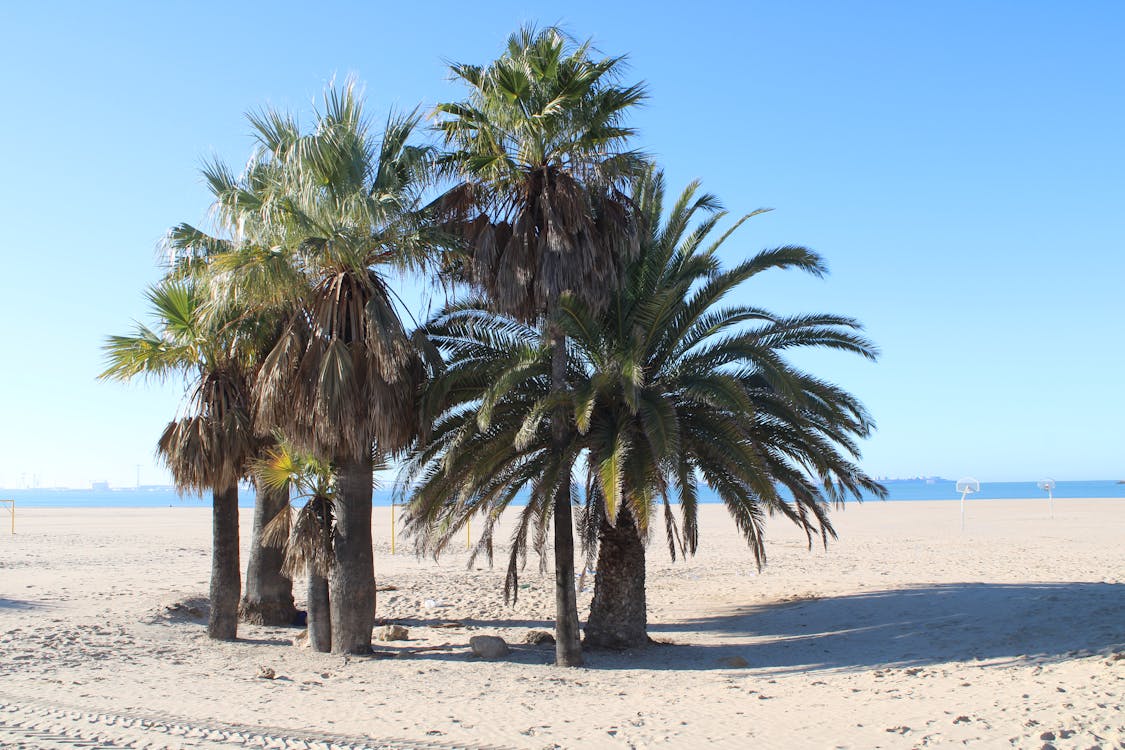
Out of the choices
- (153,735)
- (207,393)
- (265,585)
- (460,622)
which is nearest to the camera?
(153,735)

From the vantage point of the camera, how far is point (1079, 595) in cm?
1442

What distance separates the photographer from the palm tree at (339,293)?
1154 cm

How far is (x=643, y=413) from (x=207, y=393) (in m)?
6.80

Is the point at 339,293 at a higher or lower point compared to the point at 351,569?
higher

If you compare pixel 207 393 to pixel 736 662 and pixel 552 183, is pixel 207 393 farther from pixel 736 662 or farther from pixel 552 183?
pixel 736 662

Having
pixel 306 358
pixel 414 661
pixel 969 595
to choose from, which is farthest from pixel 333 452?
pixel 969 595

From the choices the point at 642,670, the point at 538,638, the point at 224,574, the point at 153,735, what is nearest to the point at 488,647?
the point at 538,638

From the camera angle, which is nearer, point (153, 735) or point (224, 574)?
point (153, 735)

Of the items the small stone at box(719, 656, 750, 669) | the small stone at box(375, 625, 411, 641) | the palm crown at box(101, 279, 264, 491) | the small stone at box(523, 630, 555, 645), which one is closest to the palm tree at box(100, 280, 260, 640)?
the palm crown at box(101, 279, 264, 491)

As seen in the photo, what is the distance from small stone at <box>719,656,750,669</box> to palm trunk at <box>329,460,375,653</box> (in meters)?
5.19

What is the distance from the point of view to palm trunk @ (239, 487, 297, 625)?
1503cm

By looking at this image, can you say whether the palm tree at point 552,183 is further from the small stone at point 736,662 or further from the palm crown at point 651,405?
the small stone at point 736,662

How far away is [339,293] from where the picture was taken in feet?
40.4

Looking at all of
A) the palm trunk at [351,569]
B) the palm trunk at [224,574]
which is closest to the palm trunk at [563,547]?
the palm trunk at [351,569]
